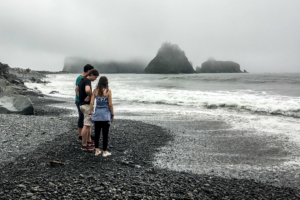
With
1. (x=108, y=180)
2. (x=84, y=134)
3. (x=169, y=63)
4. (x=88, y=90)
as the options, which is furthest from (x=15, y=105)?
(x=169, y=63)

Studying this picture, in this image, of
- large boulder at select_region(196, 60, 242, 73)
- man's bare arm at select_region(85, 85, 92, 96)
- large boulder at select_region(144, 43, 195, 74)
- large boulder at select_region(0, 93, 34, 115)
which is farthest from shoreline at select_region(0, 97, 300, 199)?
large boulder at select_region(196, 60, 242, 73)

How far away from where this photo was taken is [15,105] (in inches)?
413

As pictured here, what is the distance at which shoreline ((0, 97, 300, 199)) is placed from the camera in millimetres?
3703

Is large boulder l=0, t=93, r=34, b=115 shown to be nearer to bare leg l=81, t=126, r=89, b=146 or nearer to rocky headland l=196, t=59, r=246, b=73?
bare leg l=81, t=126, r=89, b=146

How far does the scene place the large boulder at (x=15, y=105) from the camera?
9.83 meters

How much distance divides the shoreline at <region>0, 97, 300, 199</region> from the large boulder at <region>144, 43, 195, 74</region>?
6999 inches

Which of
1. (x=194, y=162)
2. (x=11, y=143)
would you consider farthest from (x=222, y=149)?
(x=11, y=143)

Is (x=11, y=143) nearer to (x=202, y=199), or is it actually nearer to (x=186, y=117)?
(x=202, y=199)

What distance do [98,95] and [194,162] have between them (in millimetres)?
2864

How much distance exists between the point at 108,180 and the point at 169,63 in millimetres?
186989

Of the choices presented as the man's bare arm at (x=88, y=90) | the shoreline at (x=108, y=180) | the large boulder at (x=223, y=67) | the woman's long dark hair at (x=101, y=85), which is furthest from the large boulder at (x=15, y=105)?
the large boulder at (x=223, y=67)

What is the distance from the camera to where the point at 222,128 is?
9094 millimetres

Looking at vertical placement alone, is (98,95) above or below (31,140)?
above

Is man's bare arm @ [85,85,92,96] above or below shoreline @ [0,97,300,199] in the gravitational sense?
above
